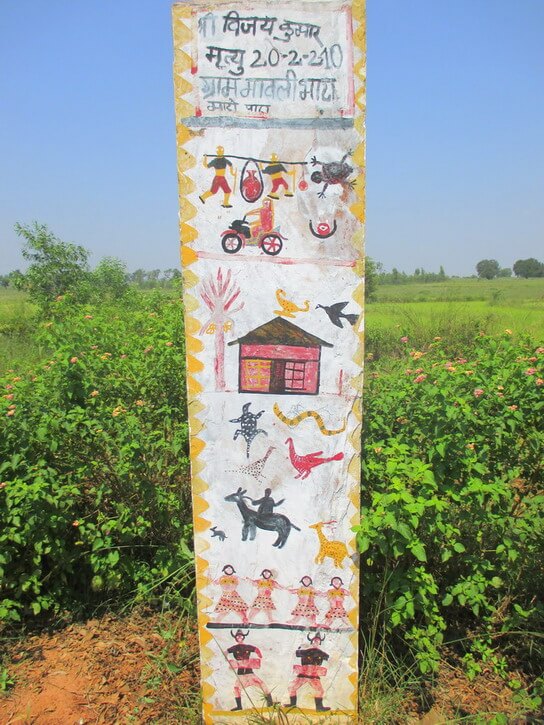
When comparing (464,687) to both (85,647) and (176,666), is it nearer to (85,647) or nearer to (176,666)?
(176,666)

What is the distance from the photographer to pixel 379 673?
2146 mm

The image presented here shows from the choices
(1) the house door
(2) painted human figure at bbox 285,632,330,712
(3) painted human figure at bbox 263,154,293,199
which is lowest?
(2) painted human figure at bbox 285,632,330,712

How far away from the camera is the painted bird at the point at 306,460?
1.86 meters

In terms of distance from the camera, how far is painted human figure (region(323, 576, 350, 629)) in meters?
1.92

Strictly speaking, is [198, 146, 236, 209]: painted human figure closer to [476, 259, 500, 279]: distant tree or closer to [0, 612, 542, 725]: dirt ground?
[0, 612, 542, 725]: dirt ground

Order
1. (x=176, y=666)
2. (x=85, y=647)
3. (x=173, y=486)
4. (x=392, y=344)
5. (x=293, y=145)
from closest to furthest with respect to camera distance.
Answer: (x=293, y=145) → (x=176, y=666) → (x=85, y=647) → (x=173, y=486) → (x=392, y=344)

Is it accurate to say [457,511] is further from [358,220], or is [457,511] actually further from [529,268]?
[529,268]

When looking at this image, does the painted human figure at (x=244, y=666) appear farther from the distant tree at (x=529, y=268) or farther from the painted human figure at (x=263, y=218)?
the distant tree at (x=529, y=268)

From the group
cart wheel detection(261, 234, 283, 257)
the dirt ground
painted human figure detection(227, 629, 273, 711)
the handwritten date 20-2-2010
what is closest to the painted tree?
cart wheel detection(261, 234, 283, 257)

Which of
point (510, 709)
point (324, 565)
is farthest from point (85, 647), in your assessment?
point (510, 709)

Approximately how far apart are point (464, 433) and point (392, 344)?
290 inches

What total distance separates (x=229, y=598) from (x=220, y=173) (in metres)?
1.51

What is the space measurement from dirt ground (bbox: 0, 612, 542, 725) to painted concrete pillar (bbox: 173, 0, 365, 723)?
0.29 m

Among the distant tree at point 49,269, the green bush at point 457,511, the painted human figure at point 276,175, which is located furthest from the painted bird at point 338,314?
the distant tree at point 49,269
